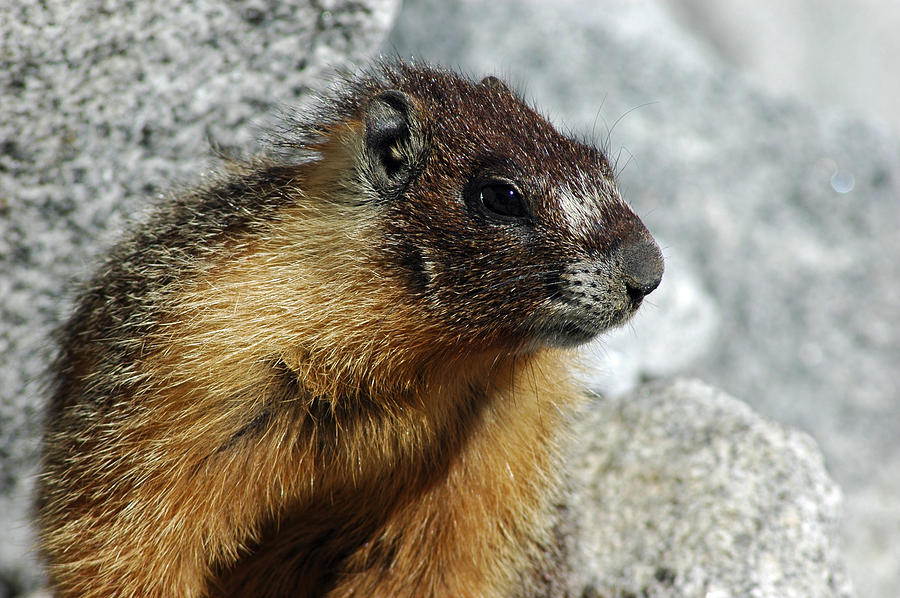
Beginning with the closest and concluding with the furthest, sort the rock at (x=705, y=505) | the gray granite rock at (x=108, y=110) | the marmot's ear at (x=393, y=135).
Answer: the marmot's ear at (x=393, y=135) < the rock at (x=705, y=505) < the gray granite rock at (x=108, y=110)

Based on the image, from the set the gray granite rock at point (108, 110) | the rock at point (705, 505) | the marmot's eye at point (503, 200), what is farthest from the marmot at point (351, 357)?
the gray granite rock at point (108, 110)

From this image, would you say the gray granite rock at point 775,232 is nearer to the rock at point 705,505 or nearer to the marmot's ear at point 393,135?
the rock at point 705,505

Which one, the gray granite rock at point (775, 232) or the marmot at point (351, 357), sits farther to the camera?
the gray granite rock at point (775, 232)

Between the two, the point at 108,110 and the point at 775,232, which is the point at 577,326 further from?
the point at 775,232

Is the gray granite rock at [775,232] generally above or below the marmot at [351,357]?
above

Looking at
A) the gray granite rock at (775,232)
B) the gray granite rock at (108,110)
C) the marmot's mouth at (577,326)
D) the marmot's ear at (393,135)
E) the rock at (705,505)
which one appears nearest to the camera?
the marmot's mouth at (577,326)

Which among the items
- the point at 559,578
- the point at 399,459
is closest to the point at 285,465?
the point at 399,459

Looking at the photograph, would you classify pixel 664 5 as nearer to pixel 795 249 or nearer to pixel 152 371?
pixel 795 249
